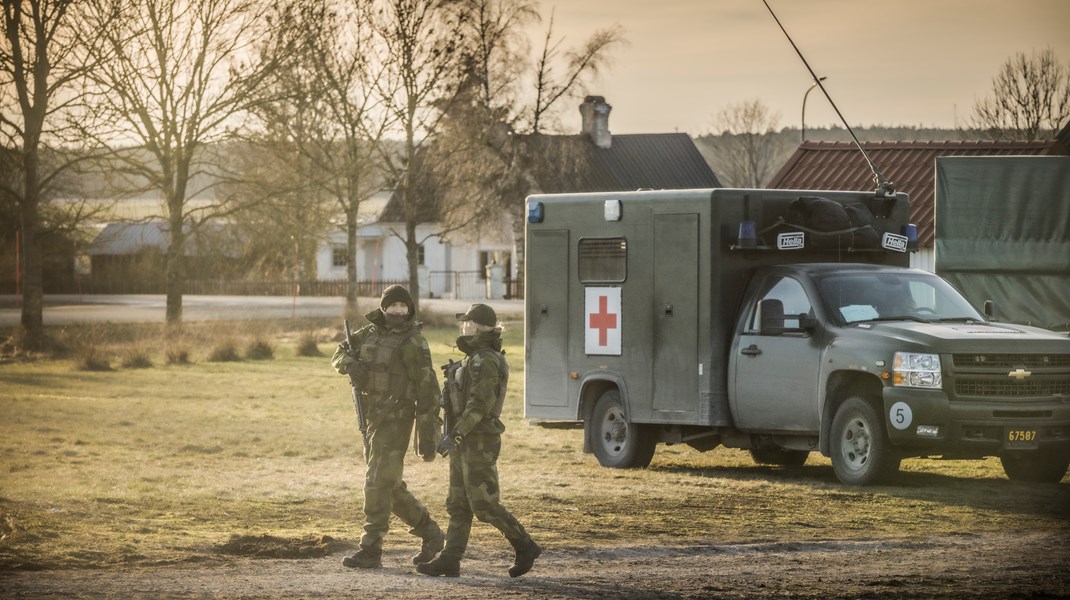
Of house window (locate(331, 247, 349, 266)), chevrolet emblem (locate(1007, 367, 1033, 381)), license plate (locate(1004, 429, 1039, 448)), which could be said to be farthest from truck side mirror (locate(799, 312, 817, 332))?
house window (locate(331, 247, 349, 266))

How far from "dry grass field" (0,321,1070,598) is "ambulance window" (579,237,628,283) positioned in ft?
6.42

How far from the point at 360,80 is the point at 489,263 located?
74.9 ft

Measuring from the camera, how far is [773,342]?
14578mm

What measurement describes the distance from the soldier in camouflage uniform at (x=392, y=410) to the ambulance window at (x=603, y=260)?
5847mm

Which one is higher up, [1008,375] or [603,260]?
[603,260]

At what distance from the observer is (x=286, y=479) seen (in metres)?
15.5

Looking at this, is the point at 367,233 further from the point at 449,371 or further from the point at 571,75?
the point at 449,371

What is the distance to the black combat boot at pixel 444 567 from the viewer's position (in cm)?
969

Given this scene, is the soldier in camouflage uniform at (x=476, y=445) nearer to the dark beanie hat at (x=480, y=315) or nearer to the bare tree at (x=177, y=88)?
the dark beanie hat at (x=480, y=315)

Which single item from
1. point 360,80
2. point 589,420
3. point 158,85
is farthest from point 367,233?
point 589,420

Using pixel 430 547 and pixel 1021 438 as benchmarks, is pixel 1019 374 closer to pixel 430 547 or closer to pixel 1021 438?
pixel 1021 438

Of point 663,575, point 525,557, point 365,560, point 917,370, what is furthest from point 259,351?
point 663,575

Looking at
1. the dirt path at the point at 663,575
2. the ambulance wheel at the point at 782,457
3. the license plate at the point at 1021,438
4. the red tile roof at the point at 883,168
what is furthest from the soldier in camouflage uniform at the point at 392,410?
the red tile roof at the point at 883,168

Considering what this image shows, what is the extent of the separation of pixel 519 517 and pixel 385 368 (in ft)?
10.0
